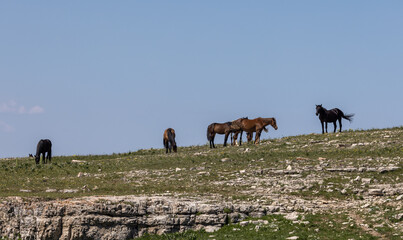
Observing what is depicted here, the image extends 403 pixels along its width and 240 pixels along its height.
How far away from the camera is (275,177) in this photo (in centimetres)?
2981

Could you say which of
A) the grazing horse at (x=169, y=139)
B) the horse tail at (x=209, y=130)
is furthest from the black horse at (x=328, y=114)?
the grazing horse at (x=169, y=139)

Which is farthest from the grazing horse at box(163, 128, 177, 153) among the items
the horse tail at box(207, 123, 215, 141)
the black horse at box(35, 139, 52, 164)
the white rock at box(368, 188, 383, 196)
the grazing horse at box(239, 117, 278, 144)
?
the white rock at box(368, 188, 383, 196)

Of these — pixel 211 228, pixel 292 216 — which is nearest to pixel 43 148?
pixel 211 228

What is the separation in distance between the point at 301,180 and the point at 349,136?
14.2 m

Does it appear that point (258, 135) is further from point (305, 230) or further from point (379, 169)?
point (305, 230)

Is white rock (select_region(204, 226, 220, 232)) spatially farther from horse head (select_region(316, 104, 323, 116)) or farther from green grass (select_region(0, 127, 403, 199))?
horse head (select_region(316, 104, 323, 116))

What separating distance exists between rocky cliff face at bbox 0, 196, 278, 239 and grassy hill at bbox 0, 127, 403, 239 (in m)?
1.33

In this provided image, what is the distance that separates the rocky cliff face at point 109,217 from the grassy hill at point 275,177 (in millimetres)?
1333

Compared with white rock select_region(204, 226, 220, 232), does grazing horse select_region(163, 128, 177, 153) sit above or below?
above

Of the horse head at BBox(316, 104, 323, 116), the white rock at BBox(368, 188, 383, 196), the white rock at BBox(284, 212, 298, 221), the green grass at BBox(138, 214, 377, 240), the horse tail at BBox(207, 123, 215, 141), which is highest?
the horse head at BBox(316, 104, 323, 116)

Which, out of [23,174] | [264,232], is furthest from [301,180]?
[23,174]

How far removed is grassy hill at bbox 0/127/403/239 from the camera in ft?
79.6

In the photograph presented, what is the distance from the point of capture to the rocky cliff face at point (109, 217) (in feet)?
74.7

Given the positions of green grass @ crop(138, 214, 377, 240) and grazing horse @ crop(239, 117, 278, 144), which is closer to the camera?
green grass @ crop(138, 214, 377, 240)
